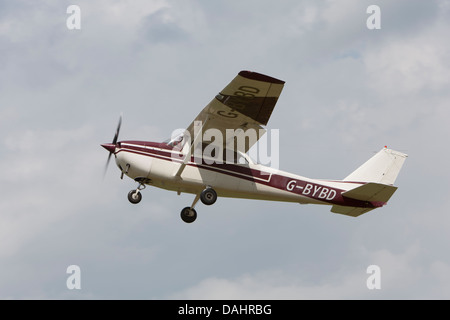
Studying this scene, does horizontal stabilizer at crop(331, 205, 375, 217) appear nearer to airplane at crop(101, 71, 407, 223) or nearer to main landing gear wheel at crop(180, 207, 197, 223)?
airplane at crop(101, 71, 407, 223)

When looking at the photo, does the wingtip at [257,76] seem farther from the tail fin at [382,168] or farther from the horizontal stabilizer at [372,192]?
the tail fin at [382,168]

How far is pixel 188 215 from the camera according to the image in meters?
19.1

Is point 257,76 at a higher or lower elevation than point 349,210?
higher

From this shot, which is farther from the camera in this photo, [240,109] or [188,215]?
[188,215]

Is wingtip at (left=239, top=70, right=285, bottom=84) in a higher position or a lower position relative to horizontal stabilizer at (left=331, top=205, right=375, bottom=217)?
higher

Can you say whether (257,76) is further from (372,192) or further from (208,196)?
(372,192)

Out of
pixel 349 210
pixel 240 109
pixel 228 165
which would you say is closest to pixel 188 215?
pixel 228 165

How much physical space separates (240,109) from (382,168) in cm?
509

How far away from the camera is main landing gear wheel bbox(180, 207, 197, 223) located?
1909cm

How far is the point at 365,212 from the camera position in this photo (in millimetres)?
19906

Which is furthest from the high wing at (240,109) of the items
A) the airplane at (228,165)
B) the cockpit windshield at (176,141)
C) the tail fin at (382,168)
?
the tail fin at (382,168)

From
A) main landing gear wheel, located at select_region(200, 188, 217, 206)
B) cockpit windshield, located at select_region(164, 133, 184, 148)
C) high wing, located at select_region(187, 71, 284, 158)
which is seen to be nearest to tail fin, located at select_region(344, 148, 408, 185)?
high wing, located at select_region(187, 71, 284, 158)

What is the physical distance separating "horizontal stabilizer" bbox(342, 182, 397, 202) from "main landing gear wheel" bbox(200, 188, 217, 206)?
364 cm

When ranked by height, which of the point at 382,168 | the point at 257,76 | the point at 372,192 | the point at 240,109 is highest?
the point at 257,76
